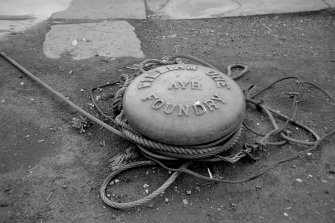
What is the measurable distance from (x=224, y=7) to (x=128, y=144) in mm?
2969

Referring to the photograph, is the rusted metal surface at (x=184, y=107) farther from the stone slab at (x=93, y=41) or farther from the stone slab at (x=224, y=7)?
the stone slab at (x=224, y=7)

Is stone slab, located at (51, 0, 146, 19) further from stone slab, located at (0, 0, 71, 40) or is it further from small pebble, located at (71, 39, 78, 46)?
small pebble, located at (71, 39, 78, 46)

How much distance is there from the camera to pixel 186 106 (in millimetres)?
1989

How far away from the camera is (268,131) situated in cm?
249

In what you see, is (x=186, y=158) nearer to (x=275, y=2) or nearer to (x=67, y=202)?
(x=67, y=202)

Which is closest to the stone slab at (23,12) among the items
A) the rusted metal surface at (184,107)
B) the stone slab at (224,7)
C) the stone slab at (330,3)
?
the stone slab at (224,7)

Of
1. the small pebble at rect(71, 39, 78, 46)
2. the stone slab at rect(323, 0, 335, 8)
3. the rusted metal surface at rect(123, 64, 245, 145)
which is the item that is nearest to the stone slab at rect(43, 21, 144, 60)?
the small pebble at rect(71, 39, 78, 46)

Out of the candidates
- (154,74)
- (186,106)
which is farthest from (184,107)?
(154,74)

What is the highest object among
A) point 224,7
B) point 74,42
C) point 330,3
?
point 330,3

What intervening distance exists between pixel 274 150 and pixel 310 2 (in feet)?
9.94

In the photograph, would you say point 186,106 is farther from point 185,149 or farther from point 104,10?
point 104,10

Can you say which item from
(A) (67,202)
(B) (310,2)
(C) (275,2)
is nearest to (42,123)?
(A) (67,202)

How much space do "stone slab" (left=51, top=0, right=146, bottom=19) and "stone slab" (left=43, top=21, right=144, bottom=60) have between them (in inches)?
9.6

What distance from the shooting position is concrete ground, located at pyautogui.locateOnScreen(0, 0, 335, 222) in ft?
6.35
